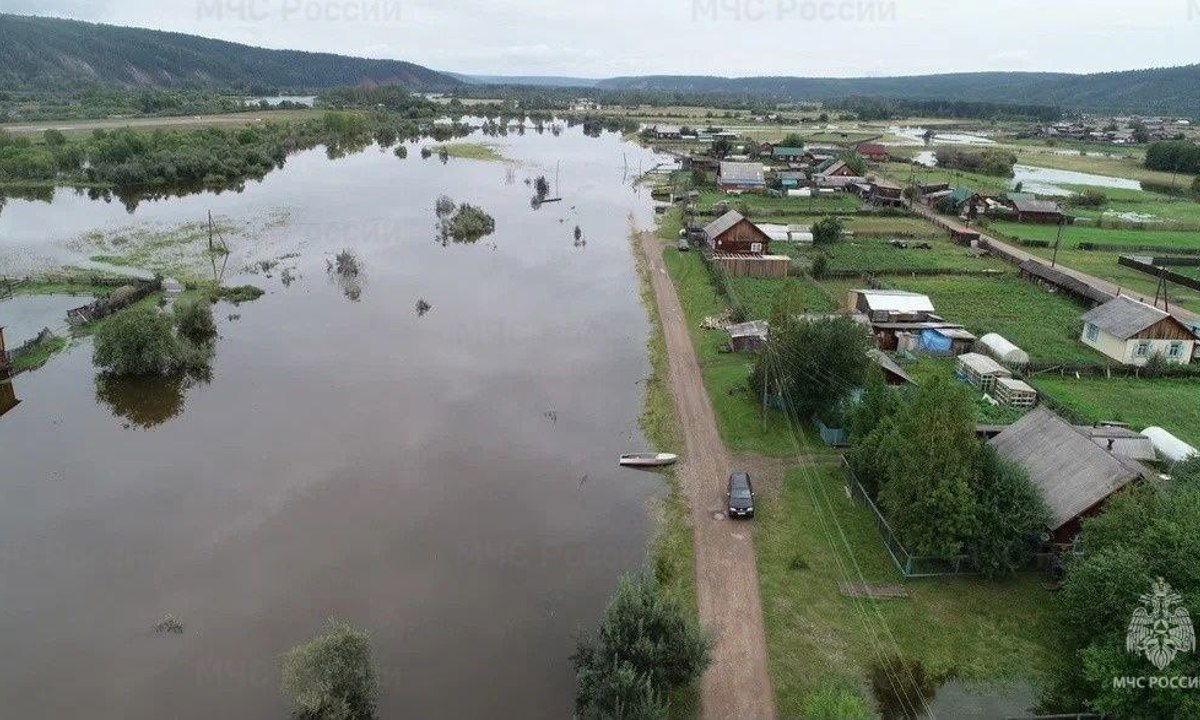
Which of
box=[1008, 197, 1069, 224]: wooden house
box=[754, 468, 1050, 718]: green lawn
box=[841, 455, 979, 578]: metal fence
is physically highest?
box=[1008, 197, 1069, 224]: wooden house

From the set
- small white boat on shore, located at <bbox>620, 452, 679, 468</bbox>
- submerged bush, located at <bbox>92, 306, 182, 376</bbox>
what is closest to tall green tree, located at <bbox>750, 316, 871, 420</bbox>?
small white boat on shore, located at <bbox>620, 452, 679, 468</bbox>

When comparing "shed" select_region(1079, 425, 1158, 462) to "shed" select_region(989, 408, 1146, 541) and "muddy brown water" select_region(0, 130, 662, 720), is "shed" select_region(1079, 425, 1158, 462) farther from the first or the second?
"muddy brown water" select_region(0, 130, 662, 720)

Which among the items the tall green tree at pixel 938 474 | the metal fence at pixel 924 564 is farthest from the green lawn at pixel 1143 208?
the metal fence at pixel 924 564

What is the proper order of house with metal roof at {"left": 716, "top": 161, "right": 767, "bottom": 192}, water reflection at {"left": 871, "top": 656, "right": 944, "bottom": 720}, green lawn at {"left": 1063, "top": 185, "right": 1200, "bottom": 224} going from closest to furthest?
water reflection at {"left": 871, "top": 656, "right": 944, "bottom": 720} < green lawn at {"left": 1063, "top": 185, "right": 1200, "bottom": 224} < house with metal roof at {"left": 716, "top": 161, "right": 767, "bottom": 192}

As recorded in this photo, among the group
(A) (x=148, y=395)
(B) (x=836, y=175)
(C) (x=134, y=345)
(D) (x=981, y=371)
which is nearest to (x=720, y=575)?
(D) (x=981, y=371)

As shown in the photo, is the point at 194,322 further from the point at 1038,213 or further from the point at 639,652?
the point at 1038,213
